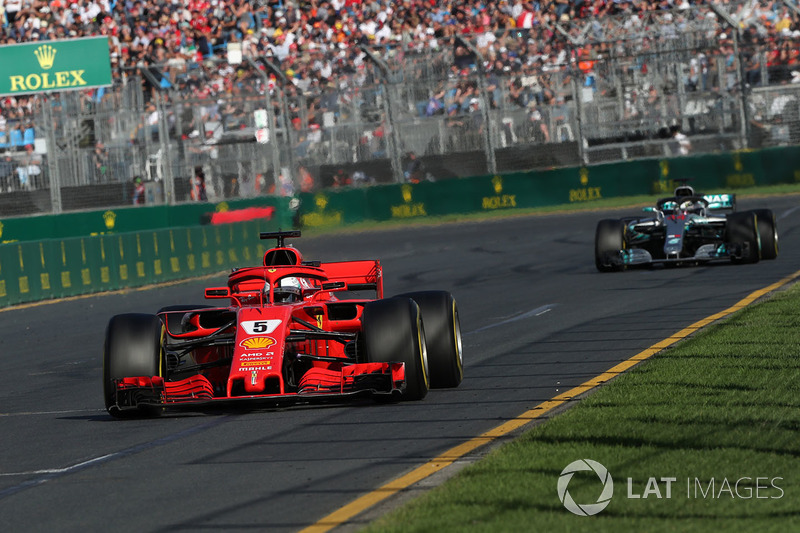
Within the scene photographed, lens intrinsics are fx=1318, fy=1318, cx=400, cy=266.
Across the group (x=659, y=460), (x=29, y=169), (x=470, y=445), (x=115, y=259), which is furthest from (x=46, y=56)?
(x=659, y=460)

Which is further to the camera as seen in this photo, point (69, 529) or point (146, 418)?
point (146, 418)

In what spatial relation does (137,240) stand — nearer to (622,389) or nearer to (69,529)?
(622,389)

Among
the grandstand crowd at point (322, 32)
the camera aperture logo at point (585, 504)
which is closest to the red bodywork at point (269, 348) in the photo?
the camera aperture logo at point (585, 504)

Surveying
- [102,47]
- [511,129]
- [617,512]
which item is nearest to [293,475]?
[617,512]

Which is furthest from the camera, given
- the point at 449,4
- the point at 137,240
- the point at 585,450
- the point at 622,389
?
the point at 449,4

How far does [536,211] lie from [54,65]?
12.3m

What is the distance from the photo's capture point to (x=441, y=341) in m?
9.48

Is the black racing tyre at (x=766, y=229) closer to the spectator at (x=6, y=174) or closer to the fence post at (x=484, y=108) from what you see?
the fence post at (x=484, y=108)

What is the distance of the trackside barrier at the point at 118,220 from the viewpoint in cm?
2764

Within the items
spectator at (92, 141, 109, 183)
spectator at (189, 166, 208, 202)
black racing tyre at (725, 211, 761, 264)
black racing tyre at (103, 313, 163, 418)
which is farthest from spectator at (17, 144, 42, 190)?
black racing tyre at (103, 313, 163, 418)

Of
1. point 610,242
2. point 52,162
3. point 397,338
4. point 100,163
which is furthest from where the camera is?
point 100,163

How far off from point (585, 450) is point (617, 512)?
1.25m

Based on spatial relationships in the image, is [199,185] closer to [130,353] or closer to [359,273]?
[359,273]

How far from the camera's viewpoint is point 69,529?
224 inches
